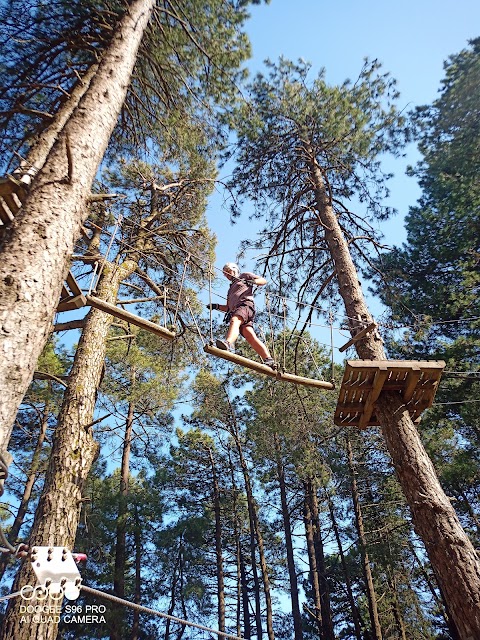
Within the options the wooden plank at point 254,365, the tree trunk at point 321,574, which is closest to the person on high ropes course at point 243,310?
the wooden plank at point 254,365

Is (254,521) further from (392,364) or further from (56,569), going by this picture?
(56,569)

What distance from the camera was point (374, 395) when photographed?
12.5ft

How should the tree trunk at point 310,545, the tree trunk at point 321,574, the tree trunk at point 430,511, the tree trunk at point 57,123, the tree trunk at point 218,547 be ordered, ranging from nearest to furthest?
the tree trunk at point 430,511 → the tree trunk at point 57,123 → the tree trunk at point 321,574 → the tree trunk at point 310,545 → the tree trunk at point 218,547

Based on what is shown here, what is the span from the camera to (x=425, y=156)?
372 inches

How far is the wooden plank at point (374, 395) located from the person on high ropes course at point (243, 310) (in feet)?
3.04

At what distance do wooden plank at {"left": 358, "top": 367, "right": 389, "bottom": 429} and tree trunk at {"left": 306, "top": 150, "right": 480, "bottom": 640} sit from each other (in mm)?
112

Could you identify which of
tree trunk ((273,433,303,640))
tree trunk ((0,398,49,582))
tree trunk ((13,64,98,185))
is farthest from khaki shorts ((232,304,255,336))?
tree trunk ((273,433,303,640))

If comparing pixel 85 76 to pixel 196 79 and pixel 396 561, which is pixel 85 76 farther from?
pixel 396 561

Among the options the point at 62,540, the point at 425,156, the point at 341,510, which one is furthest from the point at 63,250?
the point at 341,510

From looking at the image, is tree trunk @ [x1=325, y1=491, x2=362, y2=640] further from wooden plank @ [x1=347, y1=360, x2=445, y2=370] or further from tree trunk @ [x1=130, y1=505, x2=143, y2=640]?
wooden plank @ [x1=347, y1=360, x2=445, y2=370]

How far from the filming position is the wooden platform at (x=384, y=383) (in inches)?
141

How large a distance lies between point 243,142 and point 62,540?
19.3 ft

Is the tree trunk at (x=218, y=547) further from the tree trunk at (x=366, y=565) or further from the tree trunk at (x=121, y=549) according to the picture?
the tree trunk at (x=366, y=565)

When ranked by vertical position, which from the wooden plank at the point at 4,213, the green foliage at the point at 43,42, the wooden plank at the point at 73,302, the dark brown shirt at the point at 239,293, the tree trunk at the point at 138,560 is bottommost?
the wooden plank at the point at 73,302
